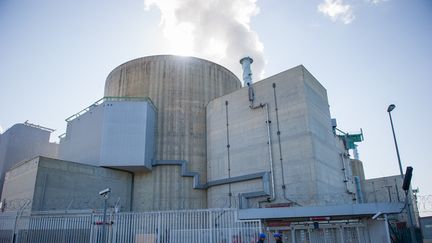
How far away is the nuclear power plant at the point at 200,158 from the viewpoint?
66.3 feet

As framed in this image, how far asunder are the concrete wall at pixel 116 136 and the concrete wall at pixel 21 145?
1286 centimetres

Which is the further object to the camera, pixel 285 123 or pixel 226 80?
pixel 226 80

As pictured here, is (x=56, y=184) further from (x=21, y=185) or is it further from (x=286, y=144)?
(x=286, y=144)

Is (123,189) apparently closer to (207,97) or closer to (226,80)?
(207,97)

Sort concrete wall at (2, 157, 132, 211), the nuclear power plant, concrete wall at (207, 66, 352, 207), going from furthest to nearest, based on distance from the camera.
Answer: concrete wall at (207, 66, 352, 207) < concrete wall at (2, 157, 132, 211) < the nuclear power plant

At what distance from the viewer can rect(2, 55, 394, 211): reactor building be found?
1161 inches

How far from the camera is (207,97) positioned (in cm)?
4244

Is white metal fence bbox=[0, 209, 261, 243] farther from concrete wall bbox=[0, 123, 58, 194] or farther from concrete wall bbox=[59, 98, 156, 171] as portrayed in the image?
concrete wall bbox=[0, 123, 58, 194]

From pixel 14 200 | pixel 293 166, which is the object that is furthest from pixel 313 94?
pixel 14 200

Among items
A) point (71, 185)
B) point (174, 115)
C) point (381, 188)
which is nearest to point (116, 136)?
point (71, 185)

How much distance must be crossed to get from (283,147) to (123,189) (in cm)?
1818

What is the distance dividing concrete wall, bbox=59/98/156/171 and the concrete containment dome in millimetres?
2189

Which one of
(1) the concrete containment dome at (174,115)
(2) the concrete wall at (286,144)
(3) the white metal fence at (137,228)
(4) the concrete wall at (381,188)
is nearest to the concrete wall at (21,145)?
(1) the concrete containment dome at (174,115)

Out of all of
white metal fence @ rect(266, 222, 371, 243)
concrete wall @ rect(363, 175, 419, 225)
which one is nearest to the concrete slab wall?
white metal fence @ rect(266, 222, 371, 243)
